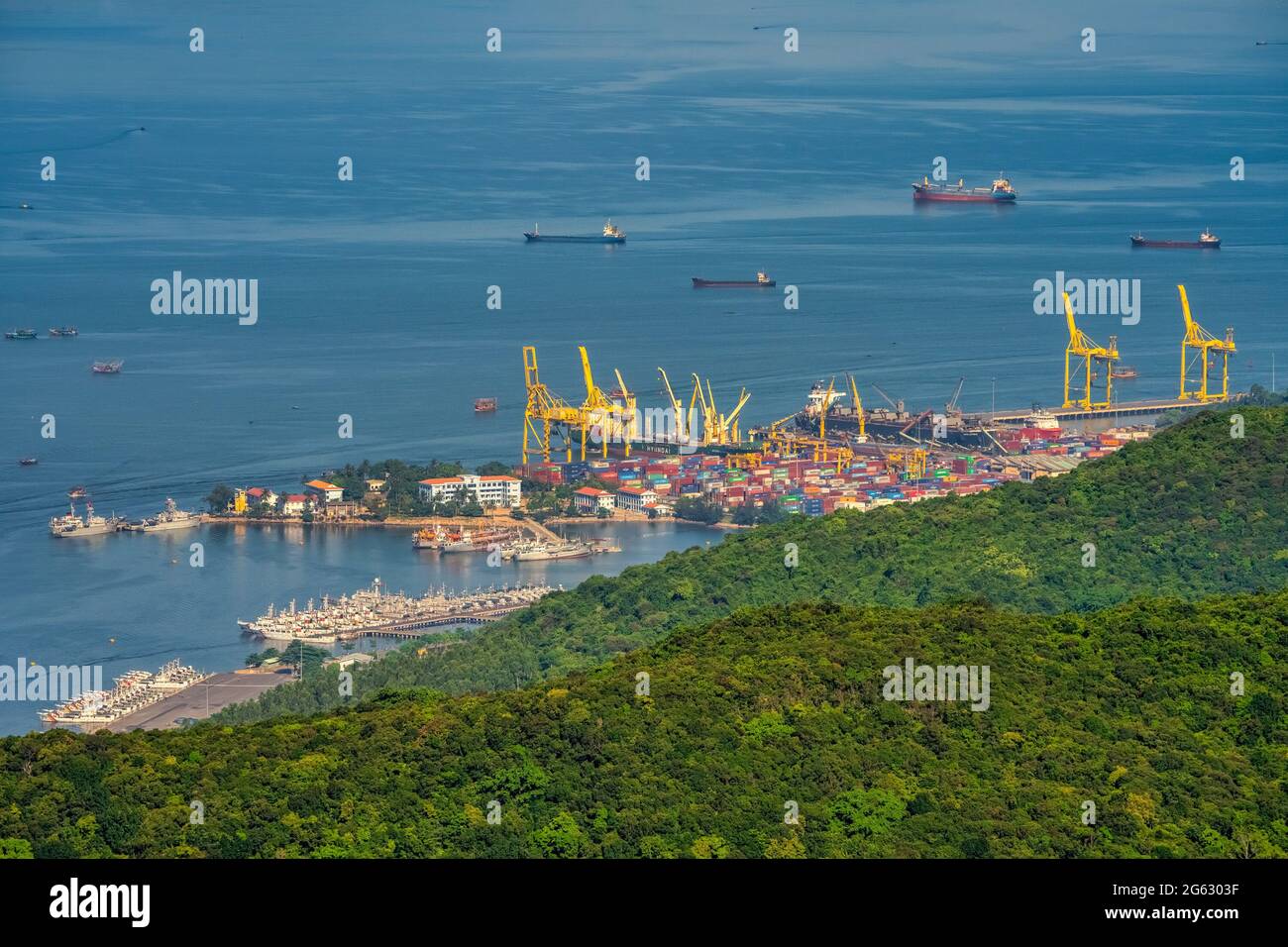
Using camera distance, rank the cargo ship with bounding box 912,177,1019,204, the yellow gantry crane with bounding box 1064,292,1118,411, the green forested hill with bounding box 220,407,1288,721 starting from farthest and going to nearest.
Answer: the cargo ship with bounding box 912,177,1019,204 < the yellow gantry crane with bounding box 1064,292,1118,411 < the green forested hill with bounding box 220,407,1288,721

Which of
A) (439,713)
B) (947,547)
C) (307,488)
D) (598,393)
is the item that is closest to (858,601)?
(947,547)

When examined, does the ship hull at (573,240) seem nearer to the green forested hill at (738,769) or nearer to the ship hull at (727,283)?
the ship hull at (727,283)

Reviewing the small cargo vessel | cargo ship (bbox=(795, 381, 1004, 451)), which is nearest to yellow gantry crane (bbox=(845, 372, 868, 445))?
cargo ship (bbox=(795, 381, 1004, 451))

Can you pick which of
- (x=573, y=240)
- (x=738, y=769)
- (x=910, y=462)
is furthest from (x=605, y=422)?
(x=738, y=769)

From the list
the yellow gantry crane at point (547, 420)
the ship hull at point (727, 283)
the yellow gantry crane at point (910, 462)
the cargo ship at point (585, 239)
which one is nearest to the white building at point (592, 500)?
the yellow gantry crane at point (547, 420)

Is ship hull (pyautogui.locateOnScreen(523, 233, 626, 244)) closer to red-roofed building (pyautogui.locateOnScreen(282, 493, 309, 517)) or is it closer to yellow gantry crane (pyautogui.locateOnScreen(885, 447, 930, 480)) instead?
yellow gantry crane (pyautogui.locateOnScreen(885, 447, 930, 480))
